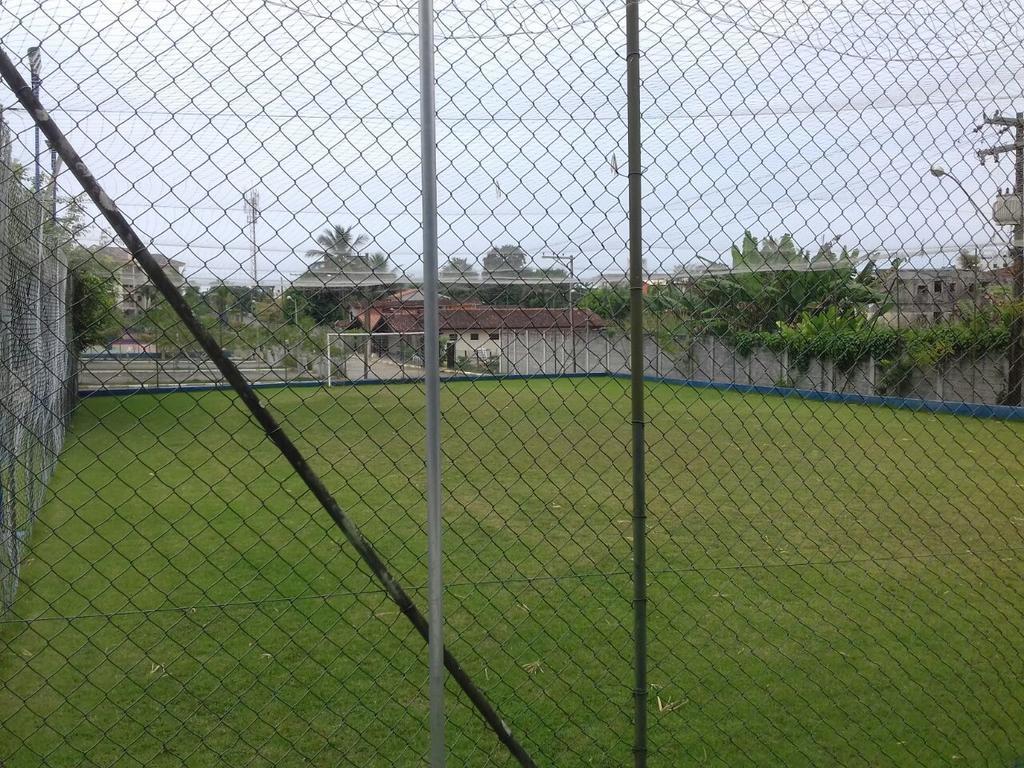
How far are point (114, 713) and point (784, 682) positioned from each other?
2541 mm

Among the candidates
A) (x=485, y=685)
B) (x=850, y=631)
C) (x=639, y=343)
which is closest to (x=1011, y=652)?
(x=850, y=631)

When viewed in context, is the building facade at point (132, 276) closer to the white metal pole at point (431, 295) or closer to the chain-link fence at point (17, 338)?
the white metal pole at point (431, 295)

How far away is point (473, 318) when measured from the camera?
76.5 inches

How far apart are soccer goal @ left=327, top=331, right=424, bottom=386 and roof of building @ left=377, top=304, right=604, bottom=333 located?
3cm

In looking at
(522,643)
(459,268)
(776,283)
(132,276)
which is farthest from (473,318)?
(522,643)

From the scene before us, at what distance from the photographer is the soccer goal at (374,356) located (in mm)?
1926

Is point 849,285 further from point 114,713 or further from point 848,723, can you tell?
point 114,713

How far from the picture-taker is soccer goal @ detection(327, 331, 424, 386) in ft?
6.32

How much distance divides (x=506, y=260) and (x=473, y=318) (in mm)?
166

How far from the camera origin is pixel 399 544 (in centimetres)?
565

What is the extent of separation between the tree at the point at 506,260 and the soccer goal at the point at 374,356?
0.76ft

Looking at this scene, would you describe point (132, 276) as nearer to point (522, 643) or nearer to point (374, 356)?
point (374, 356)

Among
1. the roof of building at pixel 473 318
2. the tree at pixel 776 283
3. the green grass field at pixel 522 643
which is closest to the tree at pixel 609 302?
the roof of building at pixel 473 318

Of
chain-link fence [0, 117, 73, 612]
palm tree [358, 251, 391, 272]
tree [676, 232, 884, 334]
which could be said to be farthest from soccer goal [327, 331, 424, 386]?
chain-link fence [0, 117, 73, 612]
